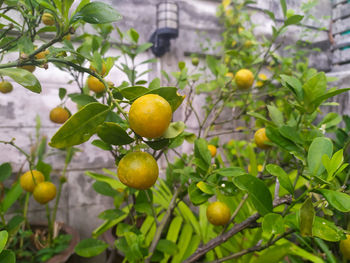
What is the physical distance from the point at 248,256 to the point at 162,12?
1.06 metres

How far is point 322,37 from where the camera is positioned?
151 cm

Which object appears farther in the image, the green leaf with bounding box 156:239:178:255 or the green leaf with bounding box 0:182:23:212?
the green leaf with bounding box 0:182:23:212

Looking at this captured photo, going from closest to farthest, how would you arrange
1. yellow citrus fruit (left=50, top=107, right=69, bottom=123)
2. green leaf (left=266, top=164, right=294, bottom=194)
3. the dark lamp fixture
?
green leaf (left=266, top=164, right=294, bottom=194)
yellow citrus fruit (left=50, top=107, right=69, bottom=123)
the dark lamp fixture

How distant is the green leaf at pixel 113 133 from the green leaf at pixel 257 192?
0.18m

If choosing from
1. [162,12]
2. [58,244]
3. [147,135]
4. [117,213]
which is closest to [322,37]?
[162,12]

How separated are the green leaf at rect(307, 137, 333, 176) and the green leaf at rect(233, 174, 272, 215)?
0.08 metres

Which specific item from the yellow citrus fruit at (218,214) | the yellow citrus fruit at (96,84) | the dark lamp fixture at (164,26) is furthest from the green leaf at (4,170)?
the dark lamp fixture at (164,26)

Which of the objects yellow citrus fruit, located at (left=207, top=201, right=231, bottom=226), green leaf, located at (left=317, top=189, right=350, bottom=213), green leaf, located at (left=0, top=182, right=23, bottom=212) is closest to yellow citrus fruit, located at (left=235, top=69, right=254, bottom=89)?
yellow citrus fruit, located at (left=207, top=201, right=231, bottom=226)

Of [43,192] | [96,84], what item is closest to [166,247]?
[43,192]

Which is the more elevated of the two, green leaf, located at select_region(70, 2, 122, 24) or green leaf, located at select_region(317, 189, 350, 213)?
green leaf, located at select_region(70, 2, 122, 24)

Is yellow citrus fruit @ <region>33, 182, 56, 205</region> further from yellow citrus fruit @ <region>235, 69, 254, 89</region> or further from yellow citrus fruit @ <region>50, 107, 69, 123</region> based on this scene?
yellow citrus fruit @ <region>235, 69, 254, 89</region>

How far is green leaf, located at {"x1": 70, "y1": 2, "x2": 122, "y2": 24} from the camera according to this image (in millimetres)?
334

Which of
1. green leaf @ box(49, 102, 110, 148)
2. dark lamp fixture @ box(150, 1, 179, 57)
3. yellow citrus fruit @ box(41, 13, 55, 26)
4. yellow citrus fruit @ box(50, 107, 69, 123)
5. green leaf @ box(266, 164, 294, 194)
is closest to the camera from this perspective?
green leaf @ box(49, 102, 110, 148)

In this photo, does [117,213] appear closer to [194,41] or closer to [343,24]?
[194,41]
